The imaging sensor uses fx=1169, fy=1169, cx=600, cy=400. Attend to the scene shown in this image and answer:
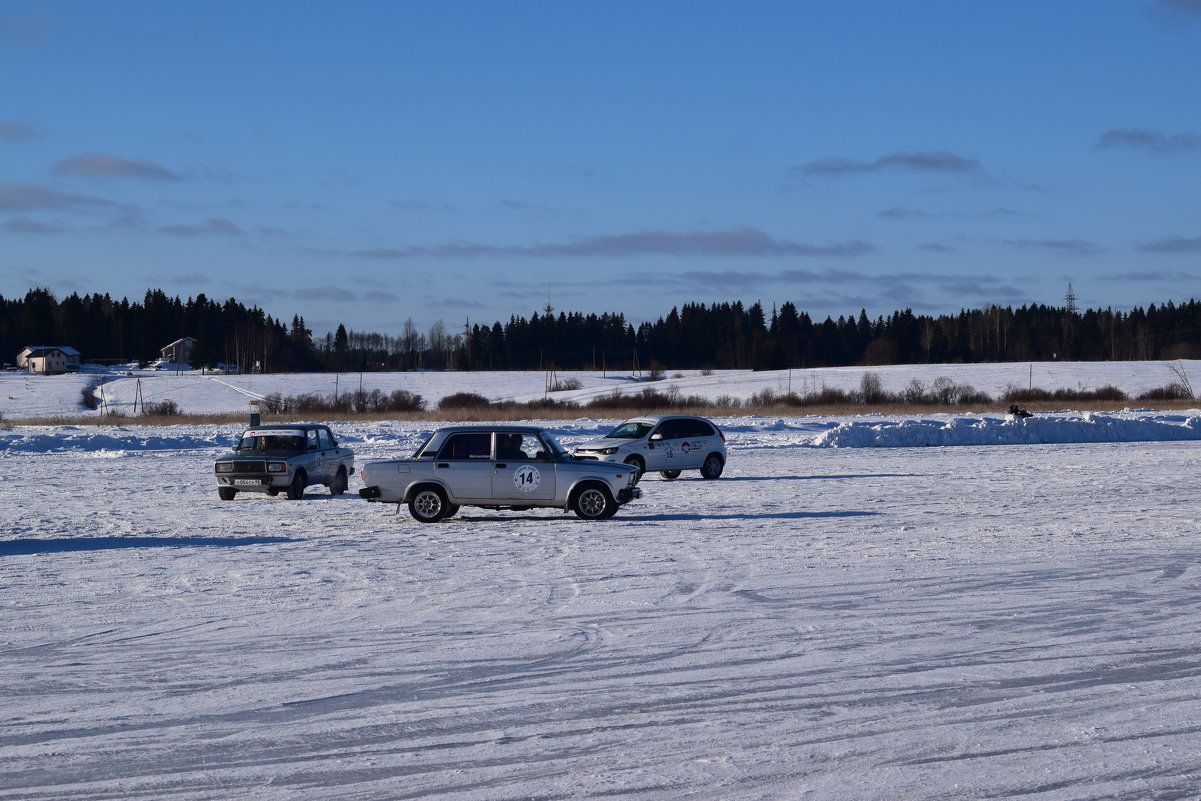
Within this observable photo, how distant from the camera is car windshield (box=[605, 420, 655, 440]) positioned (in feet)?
94.3

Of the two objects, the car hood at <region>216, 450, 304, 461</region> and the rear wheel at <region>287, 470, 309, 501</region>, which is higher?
the car hood at <region>216, 450, 304, 461</region>

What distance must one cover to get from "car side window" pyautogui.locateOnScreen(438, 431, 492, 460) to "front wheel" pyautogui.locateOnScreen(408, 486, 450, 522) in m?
0.60

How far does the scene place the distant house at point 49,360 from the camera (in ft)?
492

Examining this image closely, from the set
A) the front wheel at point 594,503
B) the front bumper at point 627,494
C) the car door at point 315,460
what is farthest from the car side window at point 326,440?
the front bumper at point 627,494

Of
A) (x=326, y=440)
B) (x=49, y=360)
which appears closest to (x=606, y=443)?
(x=326, y=440)

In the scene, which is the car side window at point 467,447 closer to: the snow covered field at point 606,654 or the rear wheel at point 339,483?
the snow covered field at point 606,654

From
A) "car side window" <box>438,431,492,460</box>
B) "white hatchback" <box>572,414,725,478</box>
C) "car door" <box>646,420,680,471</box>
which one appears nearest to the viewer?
"car side window" <box>438,431,492,460</box>

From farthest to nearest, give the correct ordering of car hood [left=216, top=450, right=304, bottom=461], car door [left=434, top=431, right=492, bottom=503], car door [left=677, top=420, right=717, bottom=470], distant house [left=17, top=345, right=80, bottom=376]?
distant house [left=17, top=345, right=80, bottom=376] < car door [left=677, top=420, right=717, bottom=470] < car hood [left=216, top=450, right=304, bottom=461] < car door [left=434, top=431, right=492, bottom=503]

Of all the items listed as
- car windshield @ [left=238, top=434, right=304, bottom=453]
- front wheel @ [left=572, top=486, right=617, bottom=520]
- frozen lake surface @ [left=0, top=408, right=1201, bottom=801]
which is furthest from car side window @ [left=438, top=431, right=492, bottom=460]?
car windshield @ [left=238, top=434, right=304, bottom=453]

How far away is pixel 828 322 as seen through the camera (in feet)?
626

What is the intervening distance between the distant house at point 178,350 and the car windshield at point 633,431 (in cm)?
14372

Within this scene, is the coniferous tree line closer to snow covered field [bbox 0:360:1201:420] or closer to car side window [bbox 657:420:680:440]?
snow covered field [bbox 0:360:1201:420]

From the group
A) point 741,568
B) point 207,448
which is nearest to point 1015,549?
point 741,568

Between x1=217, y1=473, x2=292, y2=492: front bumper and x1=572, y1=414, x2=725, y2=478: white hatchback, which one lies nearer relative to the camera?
x1=217, y1=473, x2=292, y2=492: front bumper
